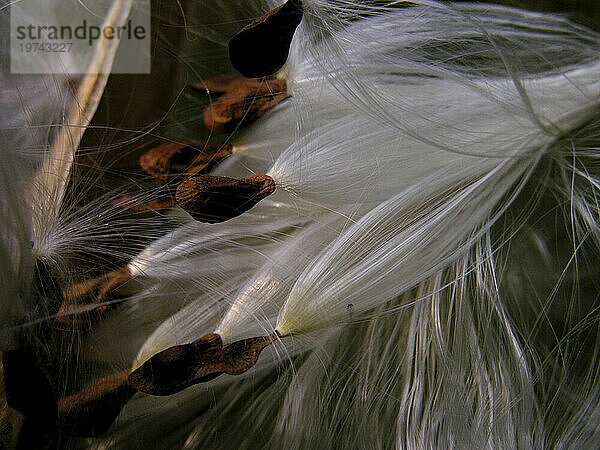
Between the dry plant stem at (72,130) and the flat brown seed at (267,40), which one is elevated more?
the flat brown seed at (267,40)

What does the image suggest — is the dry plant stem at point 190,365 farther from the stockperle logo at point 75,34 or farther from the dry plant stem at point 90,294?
the stockperle logo at point 75,34

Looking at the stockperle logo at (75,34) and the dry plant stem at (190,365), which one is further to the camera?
the stockperle logo at (75,34)

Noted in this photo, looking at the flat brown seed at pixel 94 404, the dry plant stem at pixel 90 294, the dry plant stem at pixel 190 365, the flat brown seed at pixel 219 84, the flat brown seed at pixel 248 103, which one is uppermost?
the flat brown seed at pixel 219 84

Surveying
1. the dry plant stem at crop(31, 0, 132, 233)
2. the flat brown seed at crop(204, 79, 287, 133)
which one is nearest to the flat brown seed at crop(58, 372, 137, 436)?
the dry plant stem at crop(31, 0, 132, 233)

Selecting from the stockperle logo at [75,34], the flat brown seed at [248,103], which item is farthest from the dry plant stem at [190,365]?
the stockperle logo at [75,34]

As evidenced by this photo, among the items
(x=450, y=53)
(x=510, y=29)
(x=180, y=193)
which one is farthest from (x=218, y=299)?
(x=510, y=29)

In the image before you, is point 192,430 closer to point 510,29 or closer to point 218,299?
point 218,299

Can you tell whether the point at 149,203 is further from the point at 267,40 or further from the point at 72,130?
the point at 267,40
